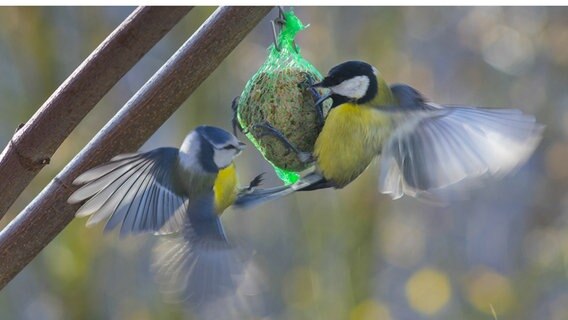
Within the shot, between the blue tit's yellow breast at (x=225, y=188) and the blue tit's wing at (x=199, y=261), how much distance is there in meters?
0.04

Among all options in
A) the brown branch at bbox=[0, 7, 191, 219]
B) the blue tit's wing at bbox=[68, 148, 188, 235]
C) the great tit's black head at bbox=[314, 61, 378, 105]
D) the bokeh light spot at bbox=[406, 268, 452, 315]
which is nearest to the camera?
the brown branch at bbox=[0, 7, 191, 219]

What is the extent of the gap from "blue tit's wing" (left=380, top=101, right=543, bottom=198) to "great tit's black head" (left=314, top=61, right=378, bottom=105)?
85 millimetres

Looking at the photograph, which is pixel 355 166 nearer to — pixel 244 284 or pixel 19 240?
pixel 244 284

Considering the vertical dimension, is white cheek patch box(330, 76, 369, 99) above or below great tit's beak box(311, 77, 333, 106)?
below

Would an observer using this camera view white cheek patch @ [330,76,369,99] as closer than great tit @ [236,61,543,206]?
No

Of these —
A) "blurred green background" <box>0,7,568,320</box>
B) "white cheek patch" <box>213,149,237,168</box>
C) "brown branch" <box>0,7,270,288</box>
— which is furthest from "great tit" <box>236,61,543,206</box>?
"blurred green background" <box>0,7,568,320</box>

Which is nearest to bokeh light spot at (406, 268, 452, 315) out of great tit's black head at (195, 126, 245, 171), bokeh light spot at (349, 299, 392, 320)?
bokeh light spot at (349, 299, 392, 320)

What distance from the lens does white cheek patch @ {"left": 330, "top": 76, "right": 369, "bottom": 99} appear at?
5.13ft

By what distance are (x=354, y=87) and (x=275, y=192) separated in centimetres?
24

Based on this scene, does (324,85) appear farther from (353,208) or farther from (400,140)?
(353,208)

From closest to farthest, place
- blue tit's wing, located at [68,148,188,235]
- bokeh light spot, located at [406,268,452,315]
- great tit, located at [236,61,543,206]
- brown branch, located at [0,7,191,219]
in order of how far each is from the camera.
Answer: brown branch, located at [0,7,191,219] → blue tit's wing, located at [68,148,188,235] → great tit, located at [236,61,543,206] → bokeh light spot, located at [406,268,452,315]

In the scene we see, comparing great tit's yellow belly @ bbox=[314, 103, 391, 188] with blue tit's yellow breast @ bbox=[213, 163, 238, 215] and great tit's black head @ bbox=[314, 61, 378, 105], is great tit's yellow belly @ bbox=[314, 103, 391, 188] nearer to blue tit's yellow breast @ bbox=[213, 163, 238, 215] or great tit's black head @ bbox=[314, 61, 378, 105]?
great tit's black head @ bbox=[314, 61, 378, 105]

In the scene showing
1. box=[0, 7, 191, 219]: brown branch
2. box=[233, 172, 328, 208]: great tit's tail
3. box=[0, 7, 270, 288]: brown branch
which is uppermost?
box=[0, 7, 191, 219]: brown branch

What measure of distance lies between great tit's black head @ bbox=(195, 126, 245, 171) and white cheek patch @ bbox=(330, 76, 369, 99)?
0.22m
